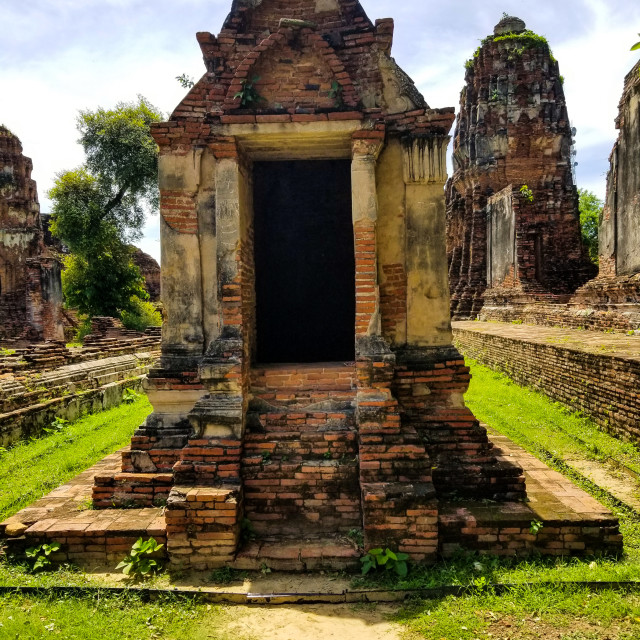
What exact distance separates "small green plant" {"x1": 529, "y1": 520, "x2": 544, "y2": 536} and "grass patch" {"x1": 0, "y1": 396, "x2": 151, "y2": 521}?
4.59 meters

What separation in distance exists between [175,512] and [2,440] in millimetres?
4770

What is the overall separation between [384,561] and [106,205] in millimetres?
22007

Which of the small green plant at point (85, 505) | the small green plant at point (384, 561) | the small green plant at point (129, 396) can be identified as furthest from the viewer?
the small green plant at point (129, 396)

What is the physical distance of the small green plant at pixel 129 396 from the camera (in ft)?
34.6

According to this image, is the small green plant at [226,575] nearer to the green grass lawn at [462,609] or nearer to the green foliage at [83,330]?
the green grass lawn at [462,609]

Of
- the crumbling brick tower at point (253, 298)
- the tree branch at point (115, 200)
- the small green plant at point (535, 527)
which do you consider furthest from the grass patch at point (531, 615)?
the tree branch at point (115, 200)

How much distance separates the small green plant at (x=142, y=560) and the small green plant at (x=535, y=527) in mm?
2714

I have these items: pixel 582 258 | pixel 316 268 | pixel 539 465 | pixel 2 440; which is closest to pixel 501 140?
pixel 582 258

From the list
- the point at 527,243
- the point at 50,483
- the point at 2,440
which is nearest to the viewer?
the point at 50,483

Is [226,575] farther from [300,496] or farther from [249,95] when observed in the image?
[249,95]

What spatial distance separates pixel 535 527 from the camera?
3621 millimetres

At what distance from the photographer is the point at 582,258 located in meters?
19.9

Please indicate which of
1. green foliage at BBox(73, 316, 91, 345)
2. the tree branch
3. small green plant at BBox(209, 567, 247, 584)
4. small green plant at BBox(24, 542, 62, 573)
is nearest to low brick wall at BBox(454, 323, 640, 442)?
small green plant at BBox(209, 567, 247, 584)

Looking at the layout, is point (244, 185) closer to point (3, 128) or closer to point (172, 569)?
point (172, 569)
